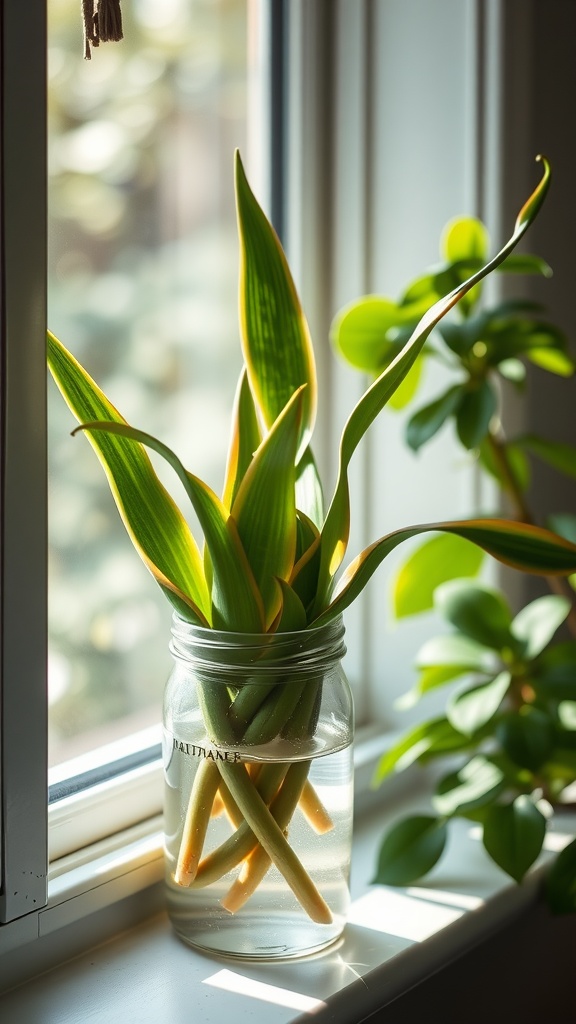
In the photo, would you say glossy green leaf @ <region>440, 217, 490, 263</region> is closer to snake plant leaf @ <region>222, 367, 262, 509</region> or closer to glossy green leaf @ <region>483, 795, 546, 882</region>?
snake plant leaf @ <region>222, 367, 262, 509</region>

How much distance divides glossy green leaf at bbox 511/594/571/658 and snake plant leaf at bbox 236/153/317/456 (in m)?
0.30

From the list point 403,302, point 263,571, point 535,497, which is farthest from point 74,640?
point 535,497

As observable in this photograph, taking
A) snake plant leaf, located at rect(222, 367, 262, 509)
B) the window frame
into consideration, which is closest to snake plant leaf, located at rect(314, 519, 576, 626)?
snake plant leaf, located at rect(222, 367, 262, 509)

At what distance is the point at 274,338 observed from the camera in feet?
2.27

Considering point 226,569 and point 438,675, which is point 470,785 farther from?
point 226,569

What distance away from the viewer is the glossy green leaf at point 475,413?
0.78m

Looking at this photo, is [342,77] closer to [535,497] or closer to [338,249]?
[338,249]

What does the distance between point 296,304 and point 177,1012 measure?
0.48 metres

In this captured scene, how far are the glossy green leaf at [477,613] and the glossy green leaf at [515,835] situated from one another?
0.43ft

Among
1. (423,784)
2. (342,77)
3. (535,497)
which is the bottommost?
(423,784)

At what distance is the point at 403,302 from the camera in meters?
0.79

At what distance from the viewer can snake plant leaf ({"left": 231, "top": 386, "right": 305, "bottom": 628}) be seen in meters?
0.61

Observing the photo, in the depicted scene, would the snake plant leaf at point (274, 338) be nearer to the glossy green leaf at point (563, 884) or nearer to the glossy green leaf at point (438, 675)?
the glossy green leaf at point (438, 675)

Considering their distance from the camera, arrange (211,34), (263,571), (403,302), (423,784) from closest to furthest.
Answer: (263,571), (403,302), (211,34), (423,784)
